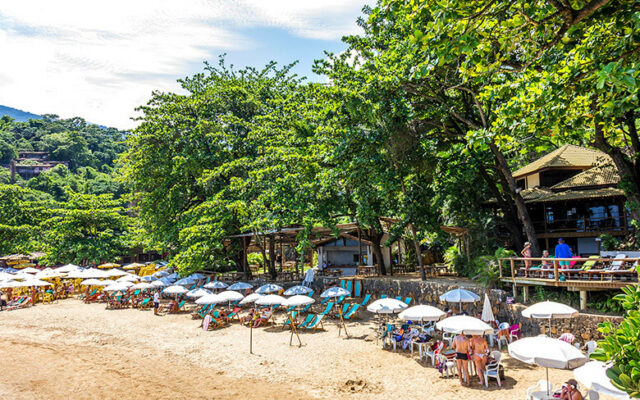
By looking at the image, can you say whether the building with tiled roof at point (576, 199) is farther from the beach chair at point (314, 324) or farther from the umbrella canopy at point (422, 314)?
the beach chair at point (314, 324)

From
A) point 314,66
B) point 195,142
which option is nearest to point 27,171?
point 195,142

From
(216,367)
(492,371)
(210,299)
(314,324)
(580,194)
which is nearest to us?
(492,371)

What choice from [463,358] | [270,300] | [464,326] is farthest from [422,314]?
[270,300]

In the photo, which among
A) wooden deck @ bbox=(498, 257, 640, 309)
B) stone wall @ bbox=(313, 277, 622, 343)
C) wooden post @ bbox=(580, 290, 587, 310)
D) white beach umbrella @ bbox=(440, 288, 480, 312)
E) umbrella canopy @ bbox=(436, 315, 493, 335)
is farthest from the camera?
white beach umbrella @ bbox=(440, 288, 480, 312)

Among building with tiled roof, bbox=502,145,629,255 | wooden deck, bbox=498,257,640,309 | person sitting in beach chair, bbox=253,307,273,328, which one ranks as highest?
building with tiled roof, bbox=502,145,629,255

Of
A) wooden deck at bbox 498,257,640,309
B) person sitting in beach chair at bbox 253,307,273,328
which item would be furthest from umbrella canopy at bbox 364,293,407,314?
person sitting in beach chair at bbox 253,307,273,328

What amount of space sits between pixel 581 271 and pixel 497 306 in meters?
3.81

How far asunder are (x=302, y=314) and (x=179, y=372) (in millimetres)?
8490

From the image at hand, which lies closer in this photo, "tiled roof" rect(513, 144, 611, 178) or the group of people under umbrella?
the group of people under umbrella

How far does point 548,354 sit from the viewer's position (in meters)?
8.84

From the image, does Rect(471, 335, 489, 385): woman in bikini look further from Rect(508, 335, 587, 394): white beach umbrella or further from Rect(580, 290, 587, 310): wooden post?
Rect(580, 290, 587, 310): wooden post

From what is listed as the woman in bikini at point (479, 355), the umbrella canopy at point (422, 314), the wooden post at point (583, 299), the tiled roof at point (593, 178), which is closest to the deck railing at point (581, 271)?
the wooden post at point (583, 299)

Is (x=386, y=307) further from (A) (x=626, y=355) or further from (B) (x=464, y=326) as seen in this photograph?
(A) (x=626, y=355)

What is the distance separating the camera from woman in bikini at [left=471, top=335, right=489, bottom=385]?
36.8ft
